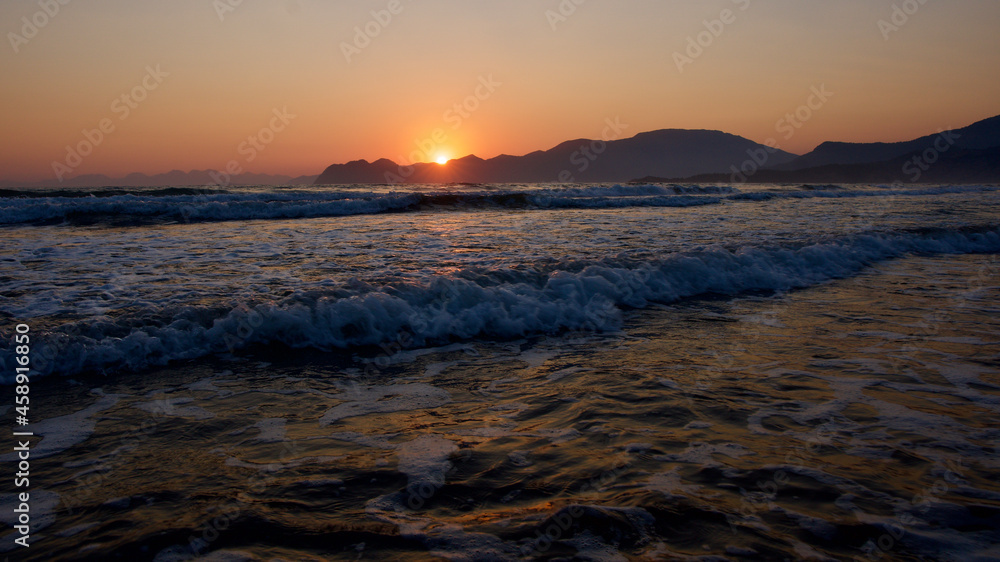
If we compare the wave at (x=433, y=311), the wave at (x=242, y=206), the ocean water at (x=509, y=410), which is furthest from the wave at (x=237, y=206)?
the wave at (x=433, y=311)

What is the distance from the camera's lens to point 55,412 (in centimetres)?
396

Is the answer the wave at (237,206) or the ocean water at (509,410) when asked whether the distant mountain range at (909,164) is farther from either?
the ocean water at (509,410)

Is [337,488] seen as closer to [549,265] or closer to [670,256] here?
A: [549,265]

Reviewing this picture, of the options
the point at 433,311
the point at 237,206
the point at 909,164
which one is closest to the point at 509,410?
the point at 433,311

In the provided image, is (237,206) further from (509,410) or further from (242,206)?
(509,410)

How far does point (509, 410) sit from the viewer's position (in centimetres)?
397

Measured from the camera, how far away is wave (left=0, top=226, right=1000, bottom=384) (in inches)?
199

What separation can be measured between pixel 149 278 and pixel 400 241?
19.3 ft

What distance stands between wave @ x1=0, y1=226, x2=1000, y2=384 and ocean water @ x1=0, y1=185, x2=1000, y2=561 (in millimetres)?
35

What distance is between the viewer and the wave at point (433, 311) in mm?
5066

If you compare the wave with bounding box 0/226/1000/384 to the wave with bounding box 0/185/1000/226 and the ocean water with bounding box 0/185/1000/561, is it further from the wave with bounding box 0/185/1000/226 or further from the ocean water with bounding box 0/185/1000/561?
the wave with bounding box 0/185/1000/226

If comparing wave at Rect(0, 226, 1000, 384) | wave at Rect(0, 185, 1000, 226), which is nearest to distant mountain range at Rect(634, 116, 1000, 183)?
wave at Rect(0, 185, 1000, 226)

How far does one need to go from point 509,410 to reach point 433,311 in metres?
2.64

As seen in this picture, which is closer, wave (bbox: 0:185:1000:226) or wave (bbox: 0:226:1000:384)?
wave (bbox: 0:226:1000:384)
